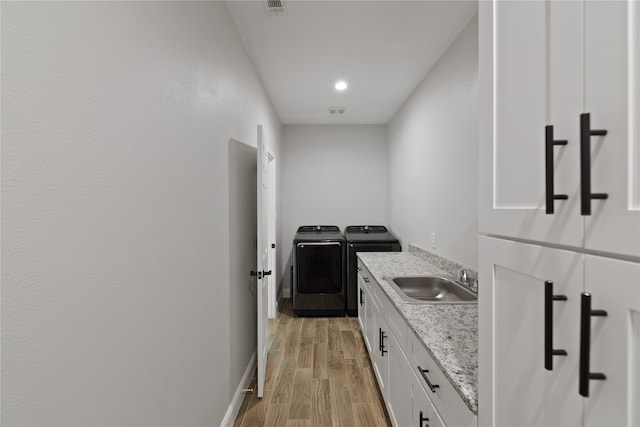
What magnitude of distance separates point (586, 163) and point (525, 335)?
0.41m

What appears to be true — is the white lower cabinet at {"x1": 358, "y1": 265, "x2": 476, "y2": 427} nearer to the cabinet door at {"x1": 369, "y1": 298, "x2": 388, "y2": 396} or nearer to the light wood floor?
the cabinet door at {"x1": 369, "y1": 298, "x2": 388, "y2": 396}

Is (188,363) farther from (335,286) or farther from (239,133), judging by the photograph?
(335,286)

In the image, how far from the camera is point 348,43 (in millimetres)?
2408

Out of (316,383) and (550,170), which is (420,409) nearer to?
(550,170)

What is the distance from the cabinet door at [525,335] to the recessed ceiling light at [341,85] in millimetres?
2695

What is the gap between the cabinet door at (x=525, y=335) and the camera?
0.57 metres

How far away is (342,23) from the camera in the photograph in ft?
7.03

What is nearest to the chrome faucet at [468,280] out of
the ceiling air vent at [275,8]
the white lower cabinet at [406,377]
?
the white lower cabinet at [406,377]

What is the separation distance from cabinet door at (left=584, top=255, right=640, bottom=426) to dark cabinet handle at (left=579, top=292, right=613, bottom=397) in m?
0.01

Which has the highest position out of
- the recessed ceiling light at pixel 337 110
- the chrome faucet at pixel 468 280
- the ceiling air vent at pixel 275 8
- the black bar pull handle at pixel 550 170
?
the recessed ceiling light at pixel 337 110

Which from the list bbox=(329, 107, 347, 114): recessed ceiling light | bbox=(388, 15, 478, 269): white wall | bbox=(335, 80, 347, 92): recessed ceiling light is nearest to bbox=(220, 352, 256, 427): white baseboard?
bbox=(388, 15, 478, 269): white wall

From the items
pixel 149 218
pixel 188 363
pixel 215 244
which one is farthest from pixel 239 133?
pixel 188 363

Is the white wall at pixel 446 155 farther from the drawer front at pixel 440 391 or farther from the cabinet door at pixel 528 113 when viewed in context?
the cabinet door at pixel 528 113

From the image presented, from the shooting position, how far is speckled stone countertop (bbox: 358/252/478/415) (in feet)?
3.22
